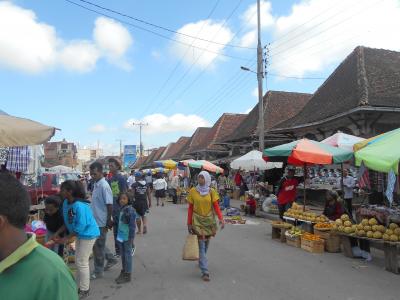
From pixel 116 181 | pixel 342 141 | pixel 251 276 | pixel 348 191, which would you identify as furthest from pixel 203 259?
pixel 348 191

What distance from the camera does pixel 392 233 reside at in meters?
7.93

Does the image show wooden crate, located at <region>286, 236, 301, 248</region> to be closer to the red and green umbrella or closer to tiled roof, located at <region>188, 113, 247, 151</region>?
the red and green umbrella

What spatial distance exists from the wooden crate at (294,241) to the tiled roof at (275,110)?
630 inches

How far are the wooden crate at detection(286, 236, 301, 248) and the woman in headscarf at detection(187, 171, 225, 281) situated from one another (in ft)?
11.6

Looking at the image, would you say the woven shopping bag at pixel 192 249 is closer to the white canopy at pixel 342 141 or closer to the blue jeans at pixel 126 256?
the blue jeans at pixel 126 256

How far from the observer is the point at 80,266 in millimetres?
5805

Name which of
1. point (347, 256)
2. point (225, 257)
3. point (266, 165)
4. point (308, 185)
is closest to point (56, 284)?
point (225, 257)

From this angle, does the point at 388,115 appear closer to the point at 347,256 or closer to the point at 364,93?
the point at 364,93

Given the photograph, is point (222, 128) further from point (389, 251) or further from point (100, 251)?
point (100, 251)

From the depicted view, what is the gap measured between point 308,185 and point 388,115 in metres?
4.93

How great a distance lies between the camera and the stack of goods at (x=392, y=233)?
305 inches

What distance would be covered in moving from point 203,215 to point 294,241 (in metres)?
3.89

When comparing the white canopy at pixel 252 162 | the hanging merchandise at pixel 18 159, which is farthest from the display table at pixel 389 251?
the white canopy at pixel 252 162

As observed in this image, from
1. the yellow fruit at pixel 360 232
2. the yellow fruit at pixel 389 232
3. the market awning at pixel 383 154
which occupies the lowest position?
the yellow fruit at pixel 360 232
